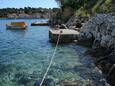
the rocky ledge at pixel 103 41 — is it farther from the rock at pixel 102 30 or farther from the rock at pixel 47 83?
the rock at pixel 47 83

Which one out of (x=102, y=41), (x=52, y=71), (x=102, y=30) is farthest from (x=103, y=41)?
(x=52, y=71)

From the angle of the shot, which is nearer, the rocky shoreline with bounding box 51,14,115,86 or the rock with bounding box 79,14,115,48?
the rocky shoreline with bounding box 51,14,115,86

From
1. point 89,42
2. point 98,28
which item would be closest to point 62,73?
point 98,28

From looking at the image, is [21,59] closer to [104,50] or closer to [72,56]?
[72,56]

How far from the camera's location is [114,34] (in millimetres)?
19047

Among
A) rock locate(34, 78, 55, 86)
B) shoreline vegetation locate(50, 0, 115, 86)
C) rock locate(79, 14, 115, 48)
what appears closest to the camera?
rock locate(34, 78, 55, 86)

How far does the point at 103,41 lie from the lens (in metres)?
21.9

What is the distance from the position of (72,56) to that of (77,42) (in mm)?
7573

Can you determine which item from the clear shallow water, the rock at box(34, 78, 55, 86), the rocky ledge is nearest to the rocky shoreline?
the rocky ledge

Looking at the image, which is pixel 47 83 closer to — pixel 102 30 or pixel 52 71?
pixel 52 71

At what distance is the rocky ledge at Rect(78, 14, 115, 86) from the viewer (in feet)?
52.8

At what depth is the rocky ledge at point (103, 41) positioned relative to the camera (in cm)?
1609

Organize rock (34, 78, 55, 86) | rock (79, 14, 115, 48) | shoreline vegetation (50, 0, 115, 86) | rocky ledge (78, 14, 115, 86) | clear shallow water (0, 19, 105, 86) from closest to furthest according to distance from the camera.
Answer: rock (34, 78, 55, 86), clear shallow water (0, 19, 105, 86), rocky ledge (78, 14, 115, 86), shoreline vegetation (50, 0, 115, 86), rock (79, 14, 115, 48)

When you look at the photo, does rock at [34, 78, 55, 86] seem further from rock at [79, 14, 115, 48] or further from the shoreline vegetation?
rock at [79, 14, 115, 48]
